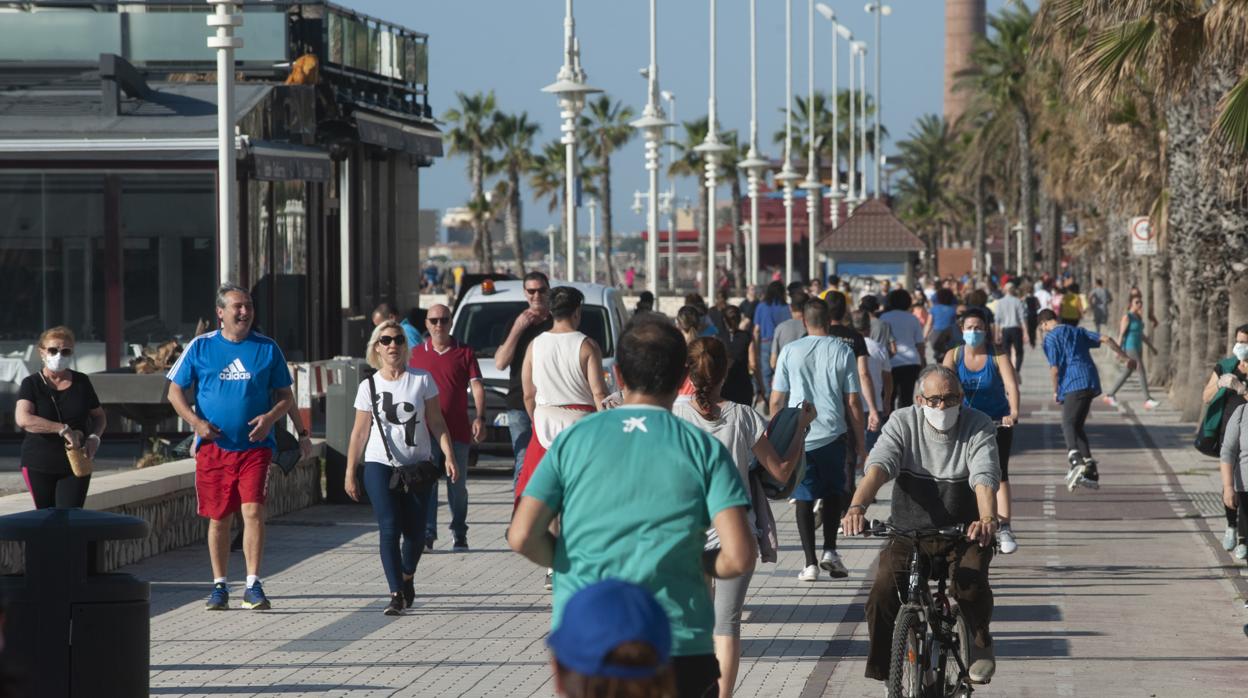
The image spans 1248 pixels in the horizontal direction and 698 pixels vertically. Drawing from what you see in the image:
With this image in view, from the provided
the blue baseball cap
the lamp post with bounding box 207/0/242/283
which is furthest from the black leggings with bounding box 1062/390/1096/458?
the blue baseball cap

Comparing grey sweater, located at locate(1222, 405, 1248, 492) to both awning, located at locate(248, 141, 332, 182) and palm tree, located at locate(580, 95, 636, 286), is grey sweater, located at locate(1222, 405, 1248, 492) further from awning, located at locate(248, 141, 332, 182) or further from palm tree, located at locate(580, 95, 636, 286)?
palm tree, located at locate(580, 95, 636, 286)

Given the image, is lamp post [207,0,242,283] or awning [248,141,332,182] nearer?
lamp post [207,0,242,283]

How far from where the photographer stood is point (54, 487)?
35.4 ft

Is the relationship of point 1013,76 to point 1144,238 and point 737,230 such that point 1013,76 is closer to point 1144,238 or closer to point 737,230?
point 737,230

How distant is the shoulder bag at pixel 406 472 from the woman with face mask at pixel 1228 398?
16.1 ft

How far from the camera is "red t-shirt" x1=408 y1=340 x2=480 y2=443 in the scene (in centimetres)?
1240

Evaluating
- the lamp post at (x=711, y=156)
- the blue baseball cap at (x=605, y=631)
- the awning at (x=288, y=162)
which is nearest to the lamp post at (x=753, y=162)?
the lamp post at (x=711, y=156)

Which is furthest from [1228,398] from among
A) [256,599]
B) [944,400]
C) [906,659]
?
[256,599]

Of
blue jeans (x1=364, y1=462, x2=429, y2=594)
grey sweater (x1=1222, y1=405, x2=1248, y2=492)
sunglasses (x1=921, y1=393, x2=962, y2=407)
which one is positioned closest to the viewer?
sunglasses (x1=921, y1=393, x2=962, y2=407)

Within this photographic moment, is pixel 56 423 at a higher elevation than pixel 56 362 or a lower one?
lower

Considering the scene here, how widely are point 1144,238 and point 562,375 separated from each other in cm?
2439

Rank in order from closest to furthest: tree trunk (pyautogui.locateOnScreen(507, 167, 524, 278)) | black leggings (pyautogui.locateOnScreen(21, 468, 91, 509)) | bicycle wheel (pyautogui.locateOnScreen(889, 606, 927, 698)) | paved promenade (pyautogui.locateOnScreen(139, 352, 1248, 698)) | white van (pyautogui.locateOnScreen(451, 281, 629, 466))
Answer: bicycle wheel (pyautogui.locateOnScreen(889, 606, 927, 698)) → paved promenade (pyautogui.locateOnScreen(139, 352, 1248, 698)) → black leggings (pyautogui.locateOnScreen(21, 468, 91, 509)) → white van (pyautogui.locateOnScreen(451, 281, 629, 466)) → tree trunk (pyautogui.locateOnScreen(507, 167, 524, 278))

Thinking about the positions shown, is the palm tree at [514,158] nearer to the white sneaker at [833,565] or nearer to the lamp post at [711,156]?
the lamp post at [711,156]

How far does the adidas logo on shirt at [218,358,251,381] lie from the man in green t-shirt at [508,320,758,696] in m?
5.49
